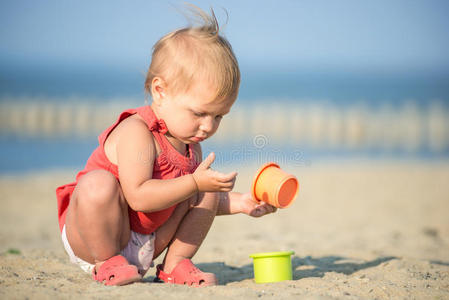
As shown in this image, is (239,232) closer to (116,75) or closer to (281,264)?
(281,264)

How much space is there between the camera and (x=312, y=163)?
34.8 ft

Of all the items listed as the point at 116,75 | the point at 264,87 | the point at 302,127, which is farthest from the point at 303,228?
the point at 116,75

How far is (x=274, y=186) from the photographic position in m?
2.38

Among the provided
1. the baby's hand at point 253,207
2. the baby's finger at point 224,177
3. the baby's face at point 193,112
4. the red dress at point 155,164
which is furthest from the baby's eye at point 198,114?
the baby's hand at point 253,207

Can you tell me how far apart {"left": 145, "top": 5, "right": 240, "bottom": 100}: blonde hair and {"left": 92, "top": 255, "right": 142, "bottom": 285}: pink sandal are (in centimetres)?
87

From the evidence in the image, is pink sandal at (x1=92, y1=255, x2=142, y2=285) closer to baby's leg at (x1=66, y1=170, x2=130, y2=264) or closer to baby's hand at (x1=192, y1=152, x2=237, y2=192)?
baby's leg at (x1=66, y1=170, x2=130, y2=264)

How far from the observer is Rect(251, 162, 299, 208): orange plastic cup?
7.80 ft

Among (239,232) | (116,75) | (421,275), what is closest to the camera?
(421,275)

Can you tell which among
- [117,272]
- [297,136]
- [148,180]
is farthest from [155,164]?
[297,136]

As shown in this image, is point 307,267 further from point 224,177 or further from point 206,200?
point 224,177

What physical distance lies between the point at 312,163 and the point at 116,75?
1105 inches

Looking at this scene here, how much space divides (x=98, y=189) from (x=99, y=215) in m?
0.12

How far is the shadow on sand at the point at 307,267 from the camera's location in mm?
2990

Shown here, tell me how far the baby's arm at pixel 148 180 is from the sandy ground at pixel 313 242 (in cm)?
39
